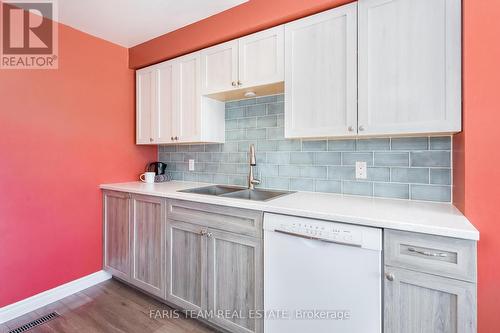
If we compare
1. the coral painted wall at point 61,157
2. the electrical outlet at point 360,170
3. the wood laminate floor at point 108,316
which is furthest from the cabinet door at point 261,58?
the wood laminate floor at point 108,316

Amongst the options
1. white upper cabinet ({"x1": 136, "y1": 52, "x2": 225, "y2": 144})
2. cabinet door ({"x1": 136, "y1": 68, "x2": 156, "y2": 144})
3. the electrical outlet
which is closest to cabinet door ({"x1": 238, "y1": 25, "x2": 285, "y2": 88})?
white upper cabinet ({"x1": 136, "y1": 52, "x2": 225, "y2": 144})

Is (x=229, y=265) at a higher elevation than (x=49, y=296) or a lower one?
higher

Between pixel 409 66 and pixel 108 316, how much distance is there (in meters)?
2.69

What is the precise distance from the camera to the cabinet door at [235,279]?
153cm

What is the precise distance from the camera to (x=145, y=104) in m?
2.64

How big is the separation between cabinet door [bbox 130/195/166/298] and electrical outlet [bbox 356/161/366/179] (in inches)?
59.7

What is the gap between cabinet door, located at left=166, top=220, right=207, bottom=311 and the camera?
1766mm

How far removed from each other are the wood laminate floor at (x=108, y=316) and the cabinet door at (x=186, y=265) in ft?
0.52

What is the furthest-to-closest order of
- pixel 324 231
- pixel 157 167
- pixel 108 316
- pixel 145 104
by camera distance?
1. pixel 157 167
2. pixel 145 104
3. pixel 108 316
4. pixel 324 231

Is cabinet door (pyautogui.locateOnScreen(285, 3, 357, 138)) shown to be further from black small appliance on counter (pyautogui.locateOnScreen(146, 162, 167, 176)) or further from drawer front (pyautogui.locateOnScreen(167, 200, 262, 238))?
black small appliance on counter (pyautogui.locateOnScreen(146, 162, 167, 176))

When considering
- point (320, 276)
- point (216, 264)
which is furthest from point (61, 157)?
point (320, 276)

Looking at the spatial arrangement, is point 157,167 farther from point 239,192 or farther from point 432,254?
point 432,254

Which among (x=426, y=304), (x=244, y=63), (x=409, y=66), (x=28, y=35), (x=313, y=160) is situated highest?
(x=28, y=35)

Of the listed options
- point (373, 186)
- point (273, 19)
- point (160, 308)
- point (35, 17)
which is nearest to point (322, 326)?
point (373, 186)
